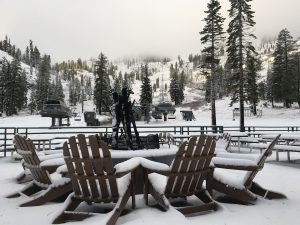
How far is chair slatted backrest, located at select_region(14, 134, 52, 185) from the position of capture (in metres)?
5.97

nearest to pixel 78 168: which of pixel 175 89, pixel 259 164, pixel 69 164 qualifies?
pixel 69 164

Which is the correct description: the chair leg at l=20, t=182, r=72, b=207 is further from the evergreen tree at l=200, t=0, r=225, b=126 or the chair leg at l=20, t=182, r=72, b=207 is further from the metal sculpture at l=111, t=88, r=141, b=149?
the evergreen tree at l=200, t=0, r=225, b=126

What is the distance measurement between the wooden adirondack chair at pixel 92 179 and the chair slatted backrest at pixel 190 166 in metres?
0.67

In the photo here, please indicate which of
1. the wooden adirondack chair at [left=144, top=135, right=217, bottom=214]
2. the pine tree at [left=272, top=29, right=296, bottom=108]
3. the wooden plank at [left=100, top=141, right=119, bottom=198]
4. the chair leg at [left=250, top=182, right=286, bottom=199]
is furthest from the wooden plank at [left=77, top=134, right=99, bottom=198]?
the pine tree at [left=272, top=29, right=296, bottom=108]

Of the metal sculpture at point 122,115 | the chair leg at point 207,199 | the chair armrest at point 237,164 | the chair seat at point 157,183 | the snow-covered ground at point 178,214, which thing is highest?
the metal sculpture at point 122,115

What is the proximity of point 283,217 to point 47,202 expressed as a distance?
3755 mm

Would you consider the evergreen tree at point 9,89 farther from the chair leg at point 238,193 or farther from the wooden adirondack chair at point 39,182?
the chair leg at point 238,193

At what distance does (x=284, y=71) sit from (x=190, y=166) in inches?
2548

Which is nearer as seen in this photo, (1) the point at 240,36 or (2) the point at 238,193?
(2) the point at 238,193

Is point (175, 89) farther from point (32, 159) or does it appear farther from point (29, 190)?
point (32, 159)

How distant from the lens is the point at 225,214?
5.21m

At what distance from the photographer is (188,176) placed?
5242mm

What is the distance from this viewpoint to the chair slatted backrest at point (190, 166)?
5.04m

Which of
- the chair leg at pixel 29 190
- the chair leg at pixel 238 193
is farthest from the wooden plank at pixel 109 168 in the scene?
the chair leg at pixel 29 190
